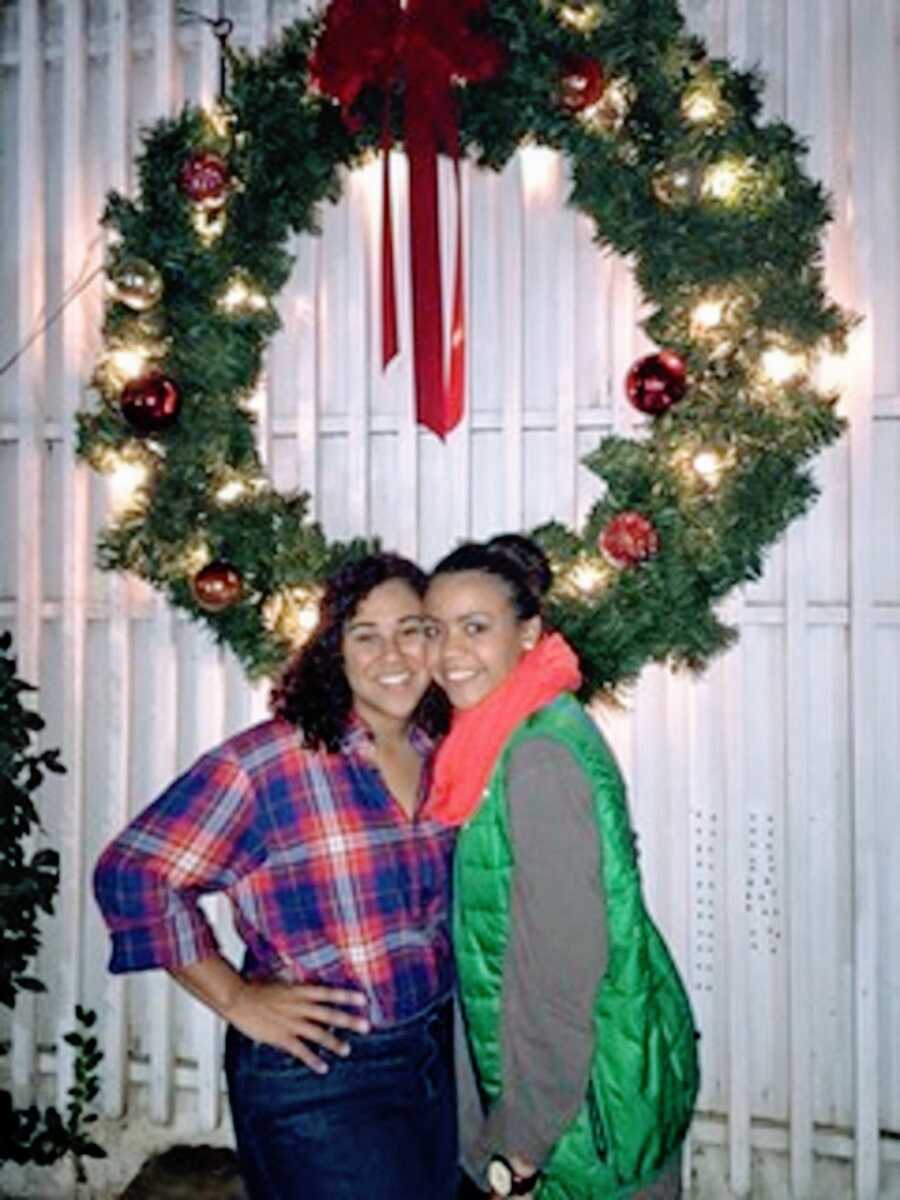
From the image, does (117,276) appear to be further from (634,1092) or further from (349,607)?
(634,1092)

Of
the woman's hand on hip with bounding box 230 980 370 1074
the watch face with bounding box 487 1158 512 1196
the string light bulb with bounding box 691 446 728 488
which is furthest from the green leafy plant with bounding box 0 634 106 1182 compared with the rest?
the string light bulb with bounding box 691 446 728 488

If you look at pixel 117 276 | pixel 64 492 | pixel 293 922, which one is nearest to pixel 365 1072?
pixel 293 922

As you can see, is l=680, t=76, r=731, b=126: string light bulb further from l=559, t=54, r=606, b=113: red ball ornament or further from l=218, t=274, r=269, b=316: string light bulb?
l=218, t=274, r=269, b=316: string light bulb

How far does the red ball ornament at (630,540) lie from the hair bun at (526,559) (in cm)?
27

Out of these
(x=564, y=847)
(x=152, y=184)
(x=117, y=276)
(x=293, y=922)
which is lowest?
(x=293, y=922)

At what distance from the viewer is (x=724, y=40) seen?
328cm

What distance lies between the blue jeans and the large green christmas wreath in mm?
1062

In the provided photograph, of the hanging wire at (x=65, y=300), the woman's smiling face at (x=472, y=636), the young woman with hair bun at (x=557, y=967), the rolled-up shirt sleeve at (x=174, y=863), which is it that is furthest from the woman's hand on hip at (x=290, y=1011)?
the hanging wire at (x=65, y=300)

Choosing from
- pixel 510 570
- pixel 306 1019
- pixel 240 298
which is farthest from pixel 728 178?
pixel 306 1019

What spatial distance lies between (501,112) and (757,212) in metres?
0.75

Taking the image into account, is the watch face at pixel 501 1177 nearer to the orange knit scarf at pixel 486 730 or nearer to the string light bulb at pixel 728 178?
the orange knit scarf at pixel 486 730

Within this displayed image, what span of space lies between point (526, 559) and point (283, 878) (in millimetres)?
865

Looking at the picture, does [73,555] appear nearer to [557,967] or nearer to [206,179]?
[206,179]

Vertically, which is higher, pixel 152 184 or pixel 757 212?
pixel 152 184
